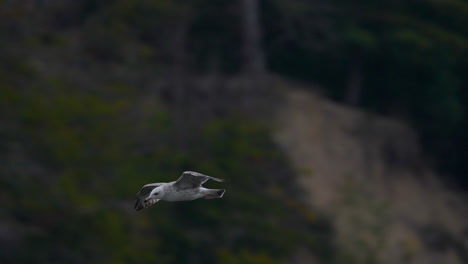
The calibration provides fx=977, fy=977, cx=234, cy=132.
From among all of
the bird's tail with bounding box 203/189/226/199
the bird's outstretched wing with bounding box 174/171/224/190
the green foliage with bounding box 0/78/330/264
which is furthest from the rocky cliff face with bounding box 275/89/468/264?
the bird's outstretched wing with bounding box 174/171/224/190

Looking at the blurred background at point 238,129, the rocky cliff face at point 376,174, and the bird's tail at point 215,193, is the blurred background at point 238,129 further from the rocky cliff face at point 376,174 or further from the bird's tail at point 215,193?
the bird's tail at point 215,193

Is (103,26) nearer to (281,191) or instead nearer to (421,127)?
(281,191)

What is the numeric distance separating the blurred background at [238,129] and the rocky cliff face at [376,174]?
39 mm

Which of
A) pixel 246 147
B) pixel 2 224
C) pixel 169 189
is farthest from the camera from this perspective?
pixel 246 147

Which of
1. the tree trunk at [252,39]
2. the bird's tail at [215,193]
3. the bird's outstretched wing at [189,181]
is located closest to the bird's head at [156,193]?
the bird's outstretched wing at [189,181]

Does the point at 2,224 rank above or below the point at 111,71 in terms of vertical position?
below

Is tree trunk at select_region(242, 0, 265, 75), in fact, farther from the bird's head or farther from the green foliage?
the bird's head

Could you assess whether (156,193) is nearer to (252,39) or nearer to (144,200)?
(144,200)

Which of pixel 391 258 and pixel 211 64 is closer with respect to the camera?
pixel 391 258

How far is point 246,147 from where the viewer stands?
17.8 meters

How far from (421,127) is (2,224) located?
1019 centimetres

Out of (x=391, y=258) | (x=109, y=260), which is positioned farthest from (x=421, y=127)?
(x=109, y=260)

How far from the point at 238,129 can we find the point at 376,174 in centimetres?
419

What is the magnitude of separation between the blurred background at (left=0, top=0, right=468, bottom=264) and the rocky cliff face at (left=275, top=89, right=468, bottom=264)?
1.5 inches
